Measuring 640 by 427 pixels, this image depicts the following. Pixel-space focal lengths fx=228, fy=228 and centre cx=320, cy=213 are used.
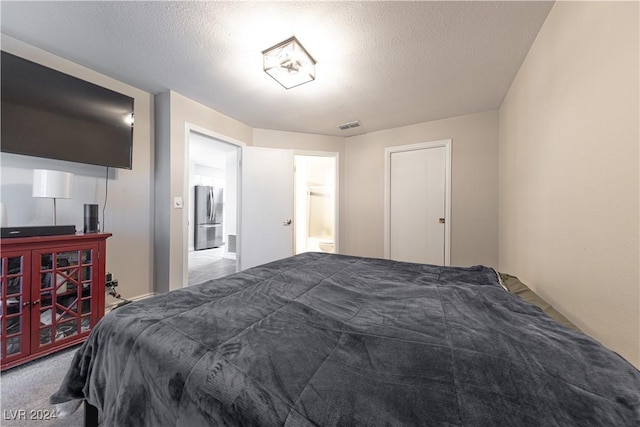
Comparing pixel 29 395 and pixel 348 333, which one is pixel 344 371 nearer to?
pixel 348 333

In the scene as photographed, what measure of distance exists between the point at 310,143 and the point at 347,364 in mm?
3574

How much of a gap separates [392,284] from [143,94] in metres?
3.16

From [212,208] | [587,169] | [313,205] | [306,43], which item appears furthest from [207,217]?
[587,169]

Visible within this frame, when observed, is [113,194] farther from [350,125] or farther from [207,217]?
[207,217]

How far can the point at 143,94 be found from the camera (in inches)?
98.9

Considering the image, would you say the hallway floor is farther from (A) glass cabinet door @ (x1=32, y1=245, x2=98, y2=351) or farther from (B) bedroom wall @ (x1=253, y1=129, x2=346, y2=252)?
(B) bedroom wall @ (x1=253, y1=129, x2=346, y2=252)

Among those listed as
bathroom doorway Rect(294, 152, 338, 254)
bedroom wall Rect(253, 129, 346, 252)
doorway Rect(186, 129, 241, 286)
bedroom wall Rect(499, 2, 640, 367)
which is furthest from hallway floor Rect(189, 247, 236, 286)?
bedroom wall Rect(499, 2, 640, 367)

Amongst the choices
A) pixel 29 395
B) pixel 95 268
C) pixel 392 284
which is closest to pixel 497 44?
pixel 392 284

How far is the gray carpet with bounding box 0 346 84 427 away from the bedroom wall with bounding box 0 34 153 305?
2.48 feet

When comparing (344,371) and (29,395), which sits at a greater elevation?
(344,371)

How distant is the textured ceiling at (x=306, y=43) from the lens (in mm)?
1475

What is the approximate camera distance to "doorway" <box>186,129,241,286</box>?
5.19 metres

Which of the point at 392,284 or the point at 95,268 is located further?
the point at 95,268

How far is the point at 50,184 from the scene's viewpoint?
5.39ft
